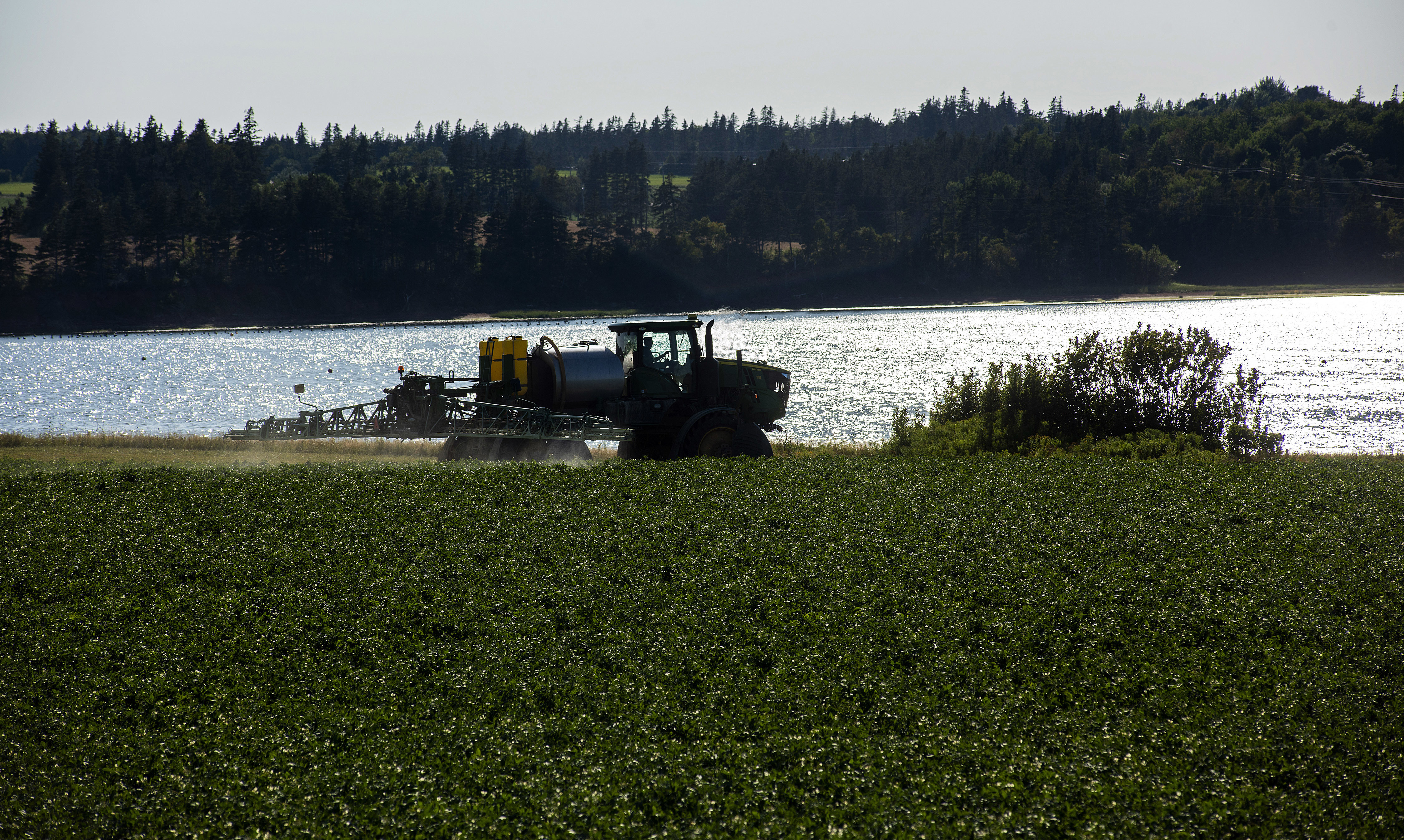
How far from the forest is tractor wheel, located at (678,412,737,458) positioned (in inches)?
5176

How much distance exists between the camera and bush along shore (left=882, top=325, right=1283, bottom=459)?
81.5 feet

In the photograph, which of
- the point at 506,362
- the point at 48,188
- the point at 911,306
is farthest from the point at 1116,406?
the point at 48,188

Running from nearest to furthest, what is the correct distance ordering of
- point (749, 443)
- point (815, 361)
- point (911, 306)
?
point (749, 443) → point (815, 361) → point (911, 306)

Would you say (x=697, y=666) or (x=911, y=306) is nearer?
(x=697, y=666)

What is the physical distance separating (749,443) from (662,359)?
2620mm

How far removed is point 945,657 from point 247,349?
4780 inches

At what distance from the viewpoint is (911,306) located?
16512 centimetres

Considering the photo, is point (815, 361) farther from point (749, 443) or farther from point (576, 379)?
point (576, 379)

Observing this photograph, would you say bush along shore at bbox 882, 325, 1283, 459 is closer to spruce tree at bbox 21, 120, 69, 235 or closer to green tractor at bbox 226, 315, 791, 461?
green tractor at bbox 226, 315, 791, 461

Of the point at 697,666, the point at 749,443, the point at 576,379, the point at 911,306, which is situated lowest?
the point at 697,666

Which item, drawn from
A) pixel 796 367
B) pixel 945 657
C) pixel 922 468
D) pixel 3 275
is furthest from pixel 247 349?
pixel 945 657

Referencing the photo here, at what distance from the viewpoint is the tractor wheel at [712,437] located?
20078 millimetres

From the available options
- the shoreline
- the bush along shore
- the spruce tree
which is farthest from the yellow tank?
the spruce tree

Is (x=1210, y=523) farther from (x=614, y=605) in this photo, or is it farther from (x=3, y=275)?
(x=3, y=275)
